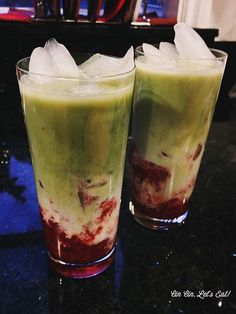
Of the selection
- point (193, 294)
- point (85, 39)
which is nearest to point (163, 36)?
point (85, 39)

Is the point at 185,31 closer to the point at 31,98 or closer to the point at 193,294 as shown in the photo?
the point at 31,98

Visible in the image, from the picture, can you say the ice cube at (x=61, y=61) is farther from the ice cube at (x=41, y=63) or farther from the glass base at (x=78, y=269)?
the glass base at (x=78, y=269)

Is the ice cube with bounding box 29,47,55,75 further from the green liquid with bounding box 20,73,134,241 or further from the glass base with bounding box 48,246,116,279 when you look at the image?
the glass base with bounding box 48,246,116,279

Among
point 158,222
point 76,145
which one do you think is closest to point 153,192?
point 158,222

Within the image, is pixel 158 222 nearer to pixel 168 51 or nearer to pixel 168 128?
pixel 168 128

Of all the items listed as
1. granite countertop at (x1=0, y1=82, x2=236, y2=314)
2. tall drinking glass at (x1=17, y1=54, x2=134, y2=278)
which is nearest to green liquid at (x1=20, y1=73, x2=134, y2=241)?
tall drinking glass at (x1=17, y1=54, x2=134, y2=278)
